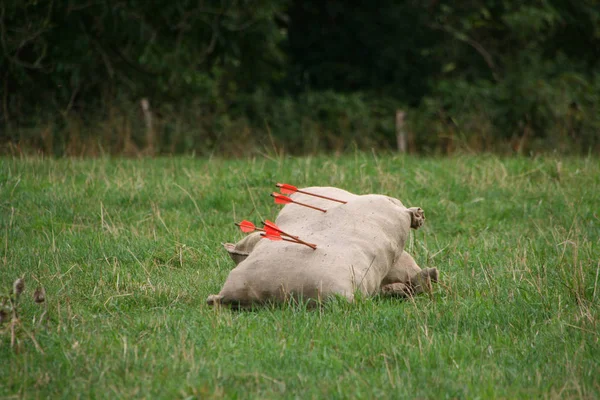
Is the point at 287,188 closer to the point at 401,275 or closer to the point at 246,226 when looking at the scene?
the point at 246,226

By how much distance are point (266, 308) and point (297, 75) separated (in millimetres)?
16128

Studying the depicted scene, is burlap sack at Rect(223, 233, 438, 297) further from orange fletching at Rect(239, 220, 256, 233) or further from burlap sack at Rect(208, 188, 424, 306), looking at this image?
orange fletching at Rect(239, 220, 256, 233)

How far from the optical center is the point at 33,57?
46.2 feet

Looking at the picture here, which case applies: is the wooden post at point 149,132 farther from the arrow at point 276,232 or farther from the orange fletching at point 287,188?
the arrow at point 276,232

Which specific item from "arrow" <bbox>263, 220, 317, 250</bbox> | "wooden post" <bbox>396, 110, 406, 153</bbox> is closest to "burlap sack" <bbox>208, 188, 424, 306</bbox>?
"arrow" <bbox>263, 220, 317, 250</bbox>

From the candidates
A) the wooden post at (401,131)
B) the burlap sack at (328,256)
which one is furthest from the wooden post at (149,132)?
the burlap sack at (328,256)

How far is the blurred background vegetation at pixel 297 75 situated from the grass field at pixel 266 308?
10.6 ft

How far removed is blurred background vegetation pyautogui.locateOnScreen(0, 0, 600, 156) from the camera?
12.8m

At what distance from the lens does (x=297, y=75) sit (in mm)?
19938

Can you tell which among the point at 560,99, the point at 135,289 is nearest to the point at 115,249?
the point at 135,289

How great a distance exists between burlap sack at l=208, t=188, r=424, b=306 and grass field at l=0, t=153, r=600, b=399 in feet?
0.38

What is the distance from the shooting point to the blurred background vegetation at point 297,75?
12.8 metres

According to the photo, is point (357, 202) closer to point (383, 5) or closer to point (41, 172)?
point (41, 172)

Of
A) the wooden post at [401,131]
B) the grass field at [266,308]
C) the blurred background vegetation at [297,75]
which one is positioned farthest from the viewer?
the wooden post at [401,131]
